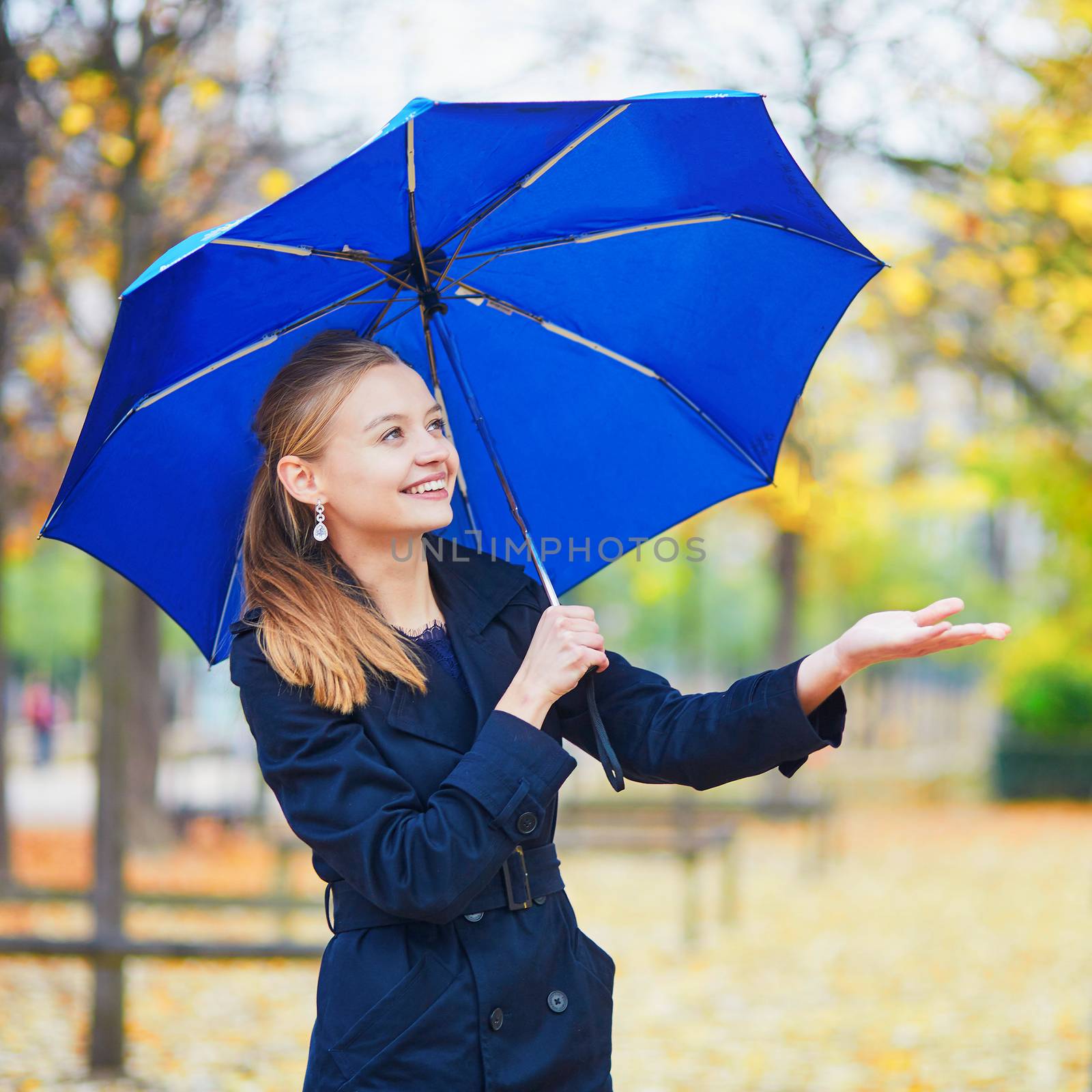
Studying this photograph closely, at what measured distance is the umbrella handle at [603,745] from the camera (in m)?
2.20

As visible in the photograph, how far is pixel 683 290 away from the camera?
2.65 meters

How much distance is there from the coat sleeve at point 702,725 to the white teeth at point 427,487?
1.34 feet

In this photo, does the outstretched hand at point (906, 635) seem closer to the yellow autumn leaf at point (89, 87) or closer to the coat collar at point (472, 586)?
the coat collar at point (472, 586)

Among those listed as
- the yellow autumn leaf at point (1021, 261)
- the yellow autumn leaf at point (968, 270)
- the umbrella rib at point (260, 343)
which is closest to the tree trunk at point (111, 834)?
the umbrella rib at point (260, 343)

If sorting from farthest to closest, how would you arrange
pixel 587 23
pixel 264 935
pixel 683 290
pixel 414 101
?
pixel 264 935, pixel 587 23, pixel 683 290, pixel 414 101

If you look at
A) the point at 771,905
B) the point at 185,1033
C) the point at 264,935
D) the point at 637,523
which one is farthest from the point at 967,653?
the point at 637,523

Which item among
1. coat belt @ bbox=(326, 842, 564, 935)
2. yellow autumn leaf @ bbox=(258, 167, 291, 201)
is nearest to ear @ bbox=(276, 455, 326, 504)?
coat belt @ bbox=(326, 842, 564, 935)

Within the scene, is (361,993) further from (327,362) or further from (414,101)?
(414,101)

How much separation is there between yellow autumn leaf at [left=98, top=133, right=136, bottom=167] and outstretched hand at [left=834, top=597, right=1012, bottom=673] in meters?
5.06

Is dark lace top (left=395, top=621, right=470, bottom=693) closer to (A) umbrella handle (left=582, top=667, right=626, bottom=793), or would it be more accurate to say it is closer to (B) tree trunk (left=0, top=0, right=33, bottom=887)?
(A) umbrella handle (left=582, top=667, right=626, bottom=793)

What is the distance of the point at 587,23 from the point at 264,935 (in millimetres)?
6292

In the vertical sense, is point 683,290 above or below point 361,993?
above

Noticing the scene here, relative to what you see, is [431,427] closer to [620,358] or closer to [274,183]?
[620,358]

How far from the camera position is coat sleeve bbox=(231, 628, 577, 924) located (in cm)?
194
